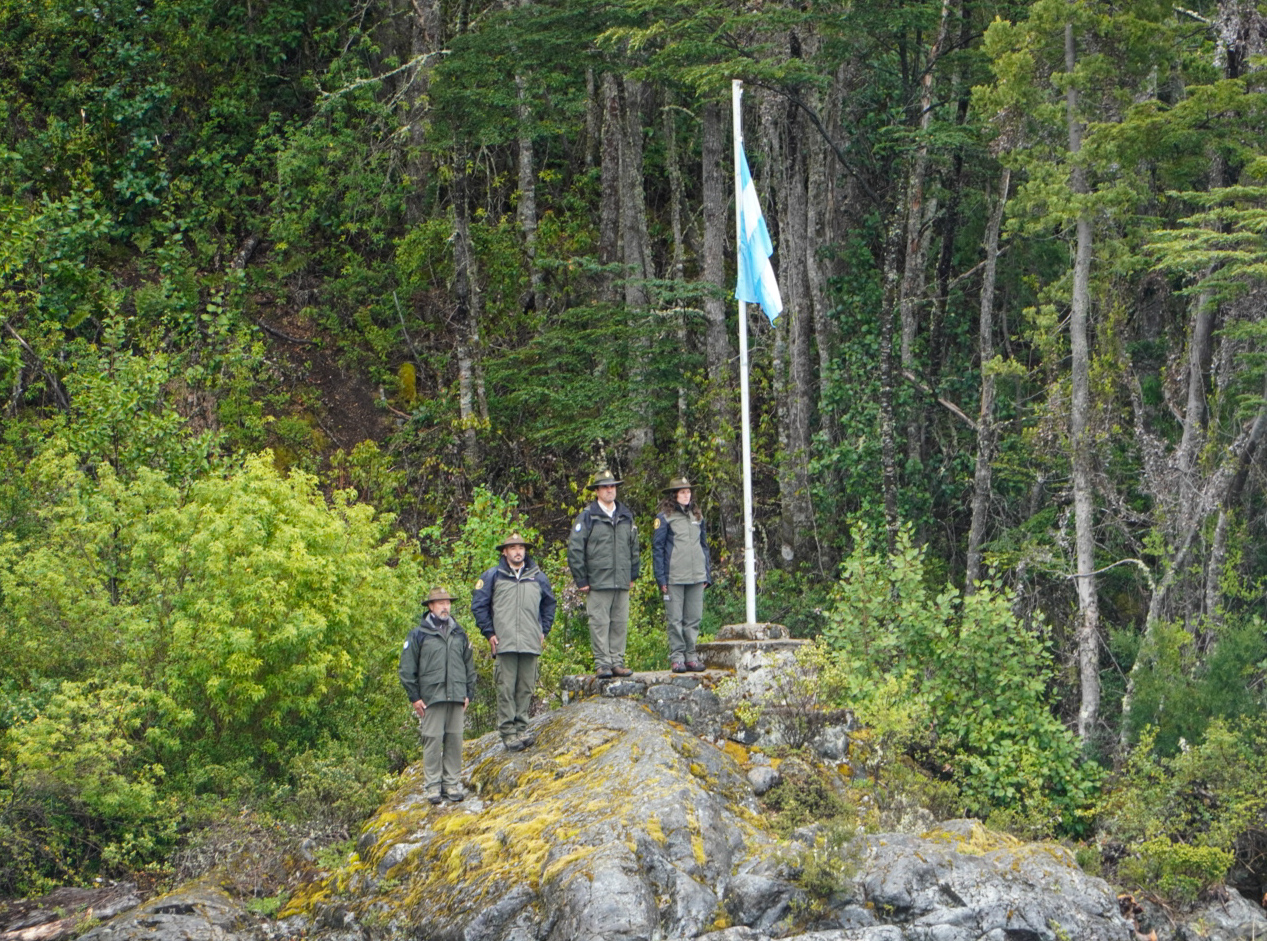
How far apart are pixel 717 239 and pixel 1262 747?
10.2 m

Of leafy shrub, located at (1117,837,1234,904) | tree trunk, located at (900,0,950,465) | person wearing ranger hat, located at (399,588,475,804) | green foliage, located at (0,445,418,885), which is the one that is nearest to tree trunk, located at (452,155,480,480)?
tree trunk, located at (900,0,950,465)

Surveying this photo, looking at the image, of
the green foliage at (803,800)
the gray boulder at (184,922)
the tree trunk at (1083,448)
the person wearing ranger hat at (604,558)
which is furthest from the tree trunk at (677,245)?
the gray boulder at (184,922)

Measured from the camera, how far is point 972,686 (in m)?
13.6

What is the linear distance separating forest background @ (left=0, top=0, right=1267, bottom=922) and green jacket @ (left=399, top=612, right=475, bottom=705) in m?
1.63

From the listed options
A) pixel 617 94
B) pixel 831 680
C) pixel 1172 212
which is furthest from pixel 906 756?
pixel 617 94

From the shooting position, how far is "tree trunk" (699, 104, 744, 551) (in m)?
20.3

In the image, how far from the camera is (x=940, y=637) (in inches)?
539

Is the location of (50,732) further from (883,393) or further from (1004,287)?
(1004,287)

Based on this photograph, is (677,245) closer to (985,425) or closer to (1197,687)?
(985,425)

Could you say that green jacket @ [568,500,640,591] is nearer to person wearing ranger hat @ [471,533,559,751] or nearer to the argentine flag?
person wearing ranger hat @ [471,533,559,751]

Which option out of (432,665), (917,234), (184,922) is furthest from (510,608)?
(917,234)

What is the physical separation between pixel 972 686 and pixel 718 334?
833 cm

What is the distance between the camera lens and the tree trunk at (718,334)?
20.3m

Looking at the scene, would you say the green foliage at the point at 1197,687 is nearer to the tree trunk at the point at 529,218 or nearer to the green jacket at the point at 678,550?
the green jacket at the point at 678,550
